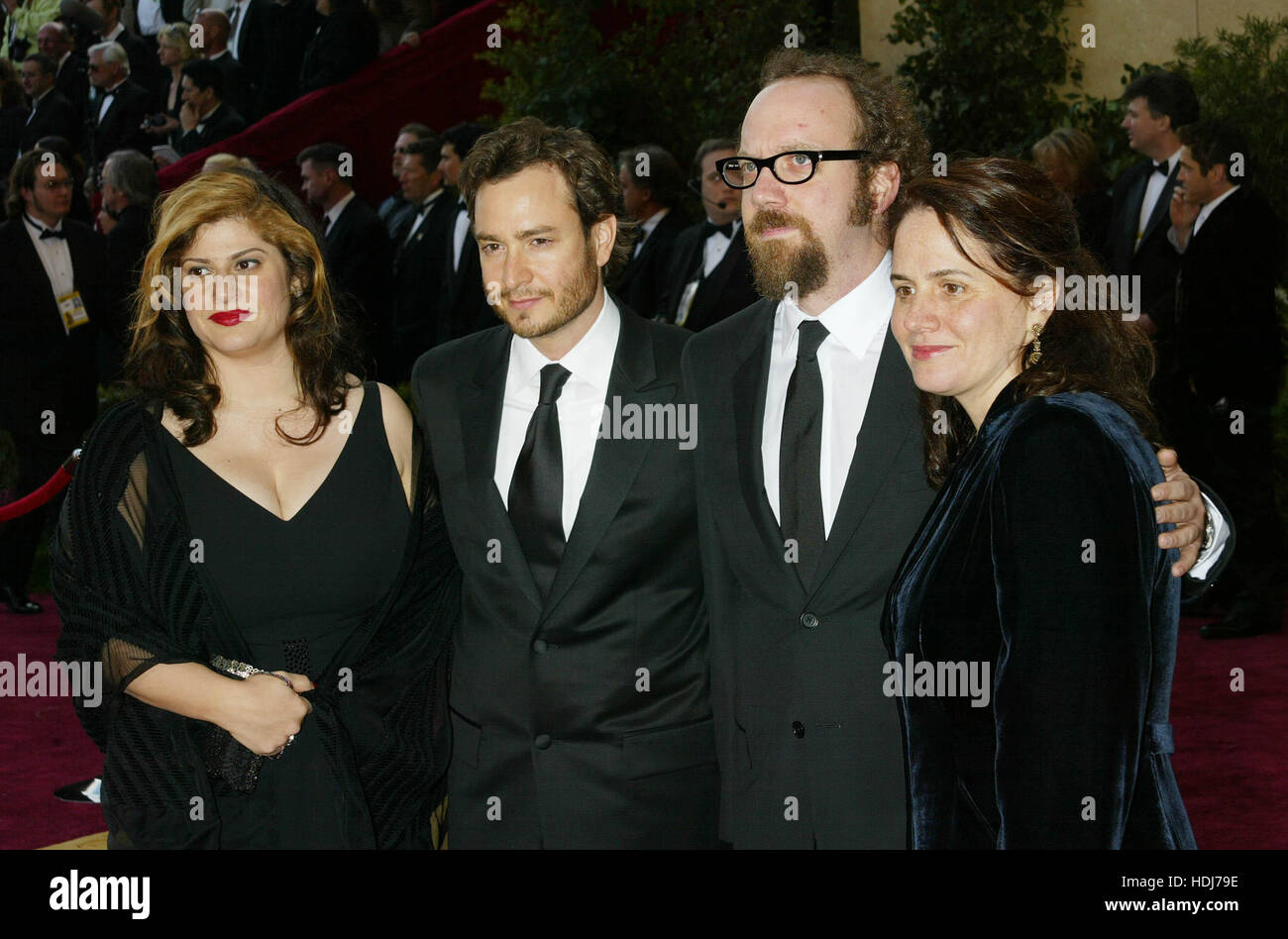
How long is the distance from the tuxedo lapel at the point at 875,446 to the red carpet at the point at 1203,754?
239cm

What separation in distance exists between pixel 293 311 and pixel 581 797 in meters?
1.07

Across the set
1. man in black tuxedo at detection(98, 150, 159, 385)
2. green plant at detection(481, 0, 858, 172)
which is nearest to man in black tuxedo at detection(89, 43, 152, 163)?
green plant at detection(481, 0, 858, 172)

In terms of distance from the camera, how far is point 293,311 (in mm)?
2760

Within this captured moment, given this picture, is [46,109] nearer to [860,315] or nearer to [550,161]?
[550,161]

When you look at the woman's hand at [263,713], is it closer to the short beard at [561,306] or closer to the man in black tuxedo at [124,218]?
the short beard at [561,306]

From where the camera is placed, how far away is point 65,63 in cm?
1162

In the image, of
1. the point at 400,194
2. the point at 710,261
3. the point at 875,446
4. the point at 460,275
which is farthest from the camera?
the point at 400,194

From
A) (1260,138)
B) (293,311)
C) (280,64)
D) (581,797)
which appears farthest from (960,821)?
(280,64)

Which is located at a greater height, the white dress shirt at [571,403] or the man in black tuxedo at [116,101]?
the man in black tuxedo at [116,101]

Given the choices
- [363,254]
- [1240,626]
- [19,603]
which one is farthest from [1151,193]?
[19,603]

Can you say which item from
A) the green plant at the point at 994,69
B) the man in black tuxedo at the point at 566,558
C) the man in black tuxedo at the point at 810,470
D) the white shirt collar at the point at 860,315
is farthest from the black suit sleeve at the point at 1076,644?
the green plant at the point at 994,69

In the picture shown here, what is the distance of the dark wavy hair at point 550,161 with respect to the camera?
273 cm

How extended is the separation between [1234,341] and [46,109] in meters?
9.09

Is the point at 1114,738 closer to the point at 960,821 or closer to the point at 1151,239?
the point at 960,821
